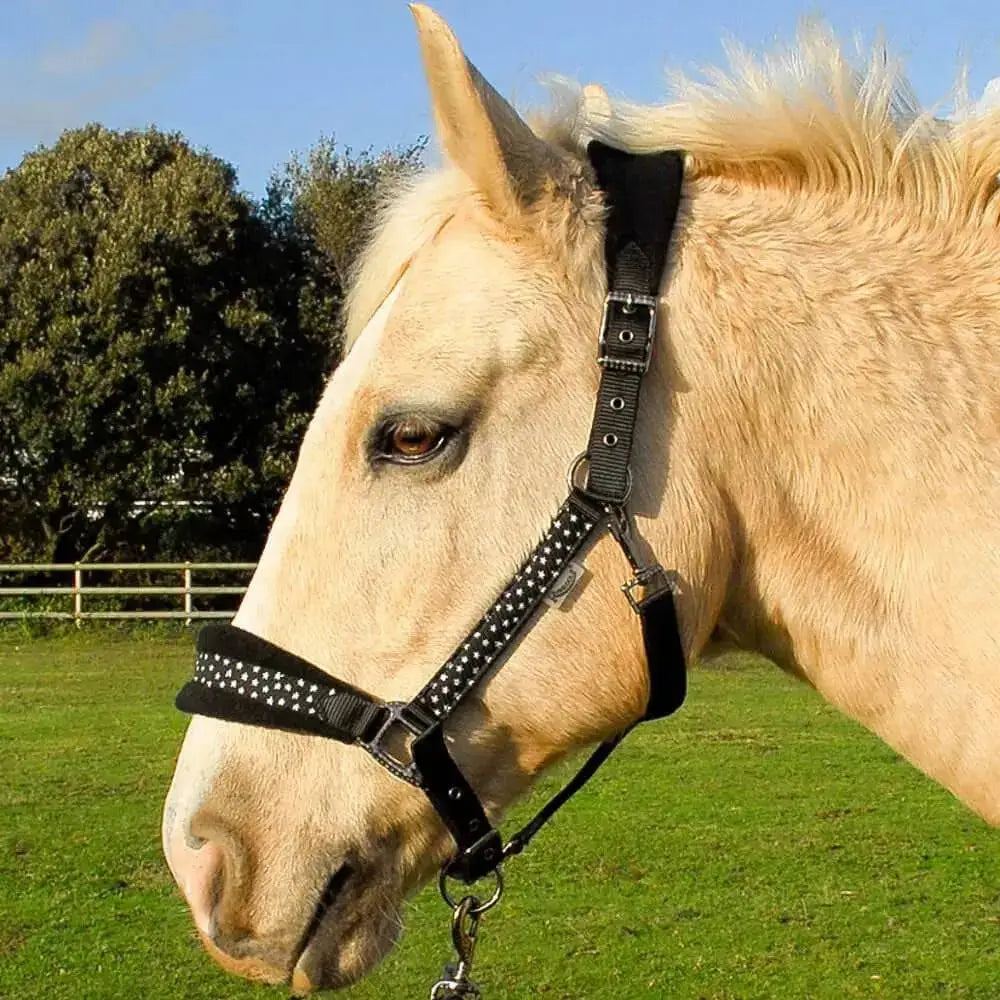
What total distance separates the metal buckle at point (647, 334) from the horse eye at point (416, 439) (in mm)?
277

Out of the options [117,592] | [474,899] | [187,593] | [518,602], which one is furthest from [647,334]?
[117,592]

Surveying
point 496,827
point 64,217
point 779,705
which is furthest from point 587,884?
point 64,217

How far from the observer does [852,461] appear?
191 centimetres

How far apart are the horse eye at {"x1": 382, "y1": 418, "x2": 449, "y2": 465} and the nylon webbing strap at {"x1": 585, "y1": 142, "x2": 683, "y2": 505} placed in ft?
0.78

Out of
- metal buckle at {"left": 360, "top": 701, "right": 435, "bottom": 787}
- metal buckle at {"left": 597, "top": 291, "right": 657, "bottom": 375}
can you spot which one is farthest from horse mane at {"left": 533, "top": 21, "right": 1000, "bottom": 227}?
metal buckle at {"left": 360, "top": 701, "right": 435, "bottom": 787}

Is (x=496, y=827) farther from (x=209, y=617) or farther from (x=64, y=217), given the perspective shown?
(x=64, y=217)

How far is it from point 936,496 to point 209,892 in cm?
130

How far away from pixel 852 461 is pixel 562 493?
0.46m

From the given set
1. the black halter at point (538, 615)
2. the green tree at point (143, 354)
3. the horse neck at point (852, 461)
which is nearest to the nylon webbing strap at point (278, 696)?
the black halter at point (538, 615)

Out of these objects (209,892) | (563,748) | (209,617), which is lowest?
(209,617)

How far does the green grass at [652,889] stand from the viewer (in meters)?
5.85

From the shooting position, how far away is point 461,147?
76.1 inches

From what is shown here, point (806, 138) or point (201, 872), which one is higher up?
point (806, 138)

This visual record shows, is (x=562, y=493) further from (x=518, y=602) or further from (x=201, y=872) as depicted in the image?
(x=201, y=872)
